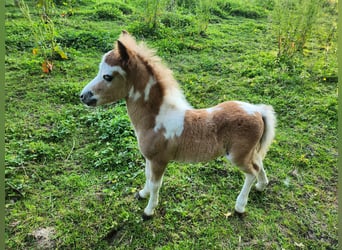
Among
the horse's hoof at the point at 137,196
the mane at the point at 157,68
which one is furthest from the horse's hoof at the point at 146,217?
the mane at the point at 157,68

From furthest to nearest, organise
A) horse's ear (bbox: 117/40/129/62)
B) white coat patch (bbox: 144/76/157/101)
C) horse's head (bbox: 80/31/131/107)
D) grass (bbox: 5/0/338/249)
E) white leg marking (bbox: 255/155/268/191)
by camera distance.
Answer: white leg marking (bbox: 255/155/268/191) < grass (bbox: 5/0/338/249) < white coat patch (bbox: 144/76/157/101) < horse's head (bbox: 80/31/131/107) < horse's ear (bbox: 117/40/129/62)

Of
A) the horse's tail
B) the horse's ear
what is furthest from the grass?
the horse's ear

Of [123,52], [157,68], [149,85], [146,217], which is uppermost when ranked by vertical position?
[123,52]

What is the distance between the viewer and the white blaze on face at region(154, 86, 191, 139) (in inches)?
86.6

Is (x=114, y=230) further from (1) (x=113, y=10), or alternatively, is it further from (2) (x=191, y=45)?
(1) (x=113, y=10)

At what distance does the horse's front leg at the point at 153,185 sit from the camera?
2277mm

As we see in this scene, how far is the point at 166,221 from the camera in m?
2.48

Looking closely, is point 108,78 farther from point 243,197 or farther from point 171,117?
point 243,197

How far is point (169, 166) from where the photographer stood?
3059 mm

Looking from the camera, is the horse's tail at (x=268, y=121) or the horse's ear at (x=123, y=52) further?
the horse's tail at (x=268, y=121)

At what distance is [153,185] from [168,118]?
0.57 m

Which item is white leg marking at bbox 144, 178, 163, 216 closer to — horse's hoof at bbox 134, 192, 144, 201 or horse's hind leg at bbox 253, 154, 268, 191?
horse's hoof at bbox 134, 192, 144, 201

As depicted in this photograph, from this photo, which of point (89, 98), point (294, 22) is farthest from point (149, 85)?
point (294, 22)

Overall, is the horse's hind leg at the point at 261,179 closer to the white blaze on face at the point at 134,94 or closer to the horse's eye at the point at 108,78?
the white blaze on face at the point at 134,94
